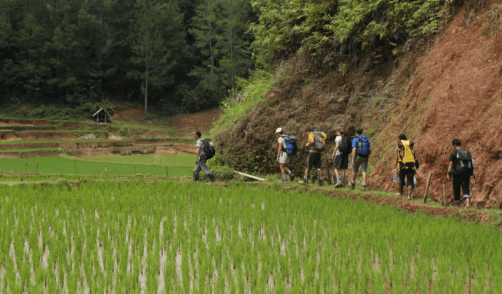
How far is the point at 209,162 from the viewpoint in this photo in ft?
47.6

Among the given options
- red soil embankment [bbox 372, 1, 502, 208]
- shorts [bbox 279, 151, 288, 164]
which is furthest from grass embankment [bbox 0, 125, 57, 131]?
red soil embankment [bbox 372, 1, 502, 208]

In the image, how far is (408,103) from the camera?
31.3 ft

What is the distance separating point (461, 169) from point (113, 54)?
4651cm

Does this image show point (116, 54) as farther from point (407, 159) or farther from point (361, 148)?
point (407, 159)

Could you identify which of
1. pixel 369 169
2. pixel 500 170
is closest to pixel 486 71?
pixel 500 170

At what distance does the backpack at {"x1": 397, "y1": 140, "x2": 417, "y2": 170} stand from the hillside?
3.17 feet

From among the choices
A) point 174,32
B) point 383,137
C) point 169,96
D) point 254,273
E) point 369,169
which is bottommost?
point 254,273

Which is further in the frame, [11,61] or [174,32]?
[174,32]

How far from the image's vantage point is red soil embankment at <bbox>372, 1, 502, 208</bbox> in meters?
6.85

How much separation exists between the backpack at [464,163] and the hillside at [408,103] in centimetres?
65

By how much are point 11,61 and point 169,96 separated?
18.1 metres

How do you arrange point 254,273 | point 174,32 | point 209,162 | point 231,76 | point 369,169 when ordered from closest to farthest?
point 254,273
point 369,169
point 209,162
point 231,76
point 174,32

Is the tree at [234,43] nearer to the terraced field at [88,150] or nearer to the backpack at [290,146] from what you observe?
the terraced field at [88,150]

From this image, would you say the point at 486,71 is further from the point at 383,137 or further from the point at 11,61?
the point at 11,61
